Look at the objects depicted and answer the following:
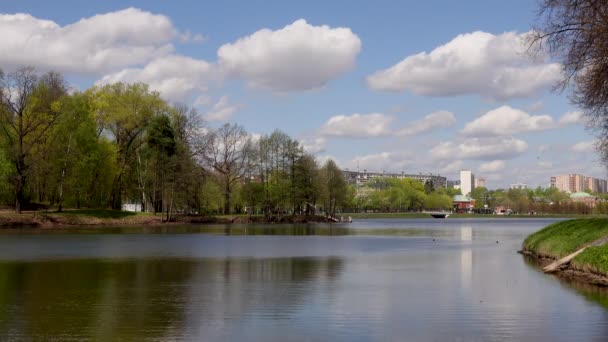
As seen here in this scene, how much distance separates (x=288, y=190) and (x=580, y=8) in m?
91.3

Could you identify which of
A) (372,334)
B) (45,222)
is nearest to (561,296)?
(372,334)

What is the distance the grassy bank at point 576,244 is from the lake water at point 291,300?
1.35 m

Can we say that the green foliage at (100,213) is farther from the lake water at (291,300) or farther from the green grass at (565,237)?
the green grass at (565,237)

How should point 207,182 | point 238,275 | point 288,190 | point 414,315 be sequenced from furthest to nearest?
point 288,190, point 207,182, point 238,275, point 414,315

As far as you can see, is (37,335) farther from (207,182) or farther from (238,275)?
(207,182)

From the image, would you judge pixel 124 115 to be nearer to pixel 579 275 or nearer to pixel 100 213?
pixel 100 213

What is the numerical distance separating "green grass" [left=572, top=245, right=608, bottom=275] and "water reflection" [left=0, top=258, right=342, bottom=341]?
31.0ft

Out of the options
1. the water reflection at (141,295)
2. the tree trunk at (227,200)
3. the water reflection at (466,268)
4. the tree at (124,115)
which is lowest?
the water reflection at (141,295)

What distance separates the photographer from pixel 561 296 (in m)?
20.3

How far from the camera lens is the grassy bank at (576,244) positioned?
2405cm

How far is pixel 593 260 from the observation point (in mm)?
24266

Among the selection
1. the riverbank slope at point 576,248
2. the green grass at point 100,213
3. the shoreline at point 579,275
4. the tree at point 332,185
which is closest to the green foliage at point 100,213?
the green grass at point 100,213

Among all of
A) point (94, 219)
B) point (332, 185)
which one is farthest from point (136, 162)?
point (332, 185)

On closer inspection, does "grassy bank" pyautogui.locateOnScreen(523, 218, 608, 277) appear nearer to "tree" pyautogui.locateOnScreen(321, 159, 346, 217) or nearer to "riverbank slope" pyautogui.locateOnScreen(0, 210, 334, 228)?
"riverbank slope" pyautogui.locateOnScreen(0, 210, 334, 228)
